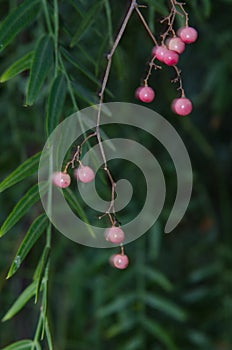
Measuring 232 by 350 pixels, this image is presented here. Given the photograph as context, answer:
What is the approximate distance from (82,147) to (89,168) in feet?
0.07

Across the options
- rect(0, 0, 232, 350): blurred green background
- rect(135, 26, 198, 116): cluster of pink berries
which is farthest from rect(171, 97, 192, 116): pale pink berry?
rect(0, 0, 232, 350): blurred green background

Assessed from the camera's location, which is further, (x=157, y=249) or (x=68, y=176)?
(x=157, y=249)

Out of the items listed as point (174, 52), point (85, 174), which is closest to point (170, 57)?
point (174, 52)

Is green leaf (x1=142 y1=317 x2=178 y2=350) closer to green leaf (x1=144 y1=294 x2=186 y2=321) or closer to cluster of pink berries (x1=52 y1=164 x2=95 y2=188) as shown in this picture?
green leaf (x1=144 y1=294 x2=186 y2=321)

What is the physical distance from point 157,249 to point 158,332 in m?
0.13

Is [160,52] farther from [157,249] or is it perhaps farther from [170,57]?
[157,249]

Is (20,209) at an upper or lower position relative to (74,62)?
lower

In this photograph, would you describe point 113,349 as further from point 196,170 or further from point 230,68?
point 230,68

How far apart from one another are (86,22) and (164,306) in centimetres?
64

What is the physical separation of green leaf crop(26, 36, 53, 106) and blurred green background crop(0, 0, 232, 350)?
406mm

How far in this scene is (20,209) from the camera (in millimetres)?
599

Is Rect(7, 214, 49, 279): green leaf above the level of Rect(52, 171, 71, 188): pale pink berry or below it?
below

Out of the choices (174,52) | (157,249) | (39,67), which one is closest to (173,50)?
(174,52)

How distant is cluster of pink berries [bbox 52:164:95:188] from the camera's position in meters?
0.57
